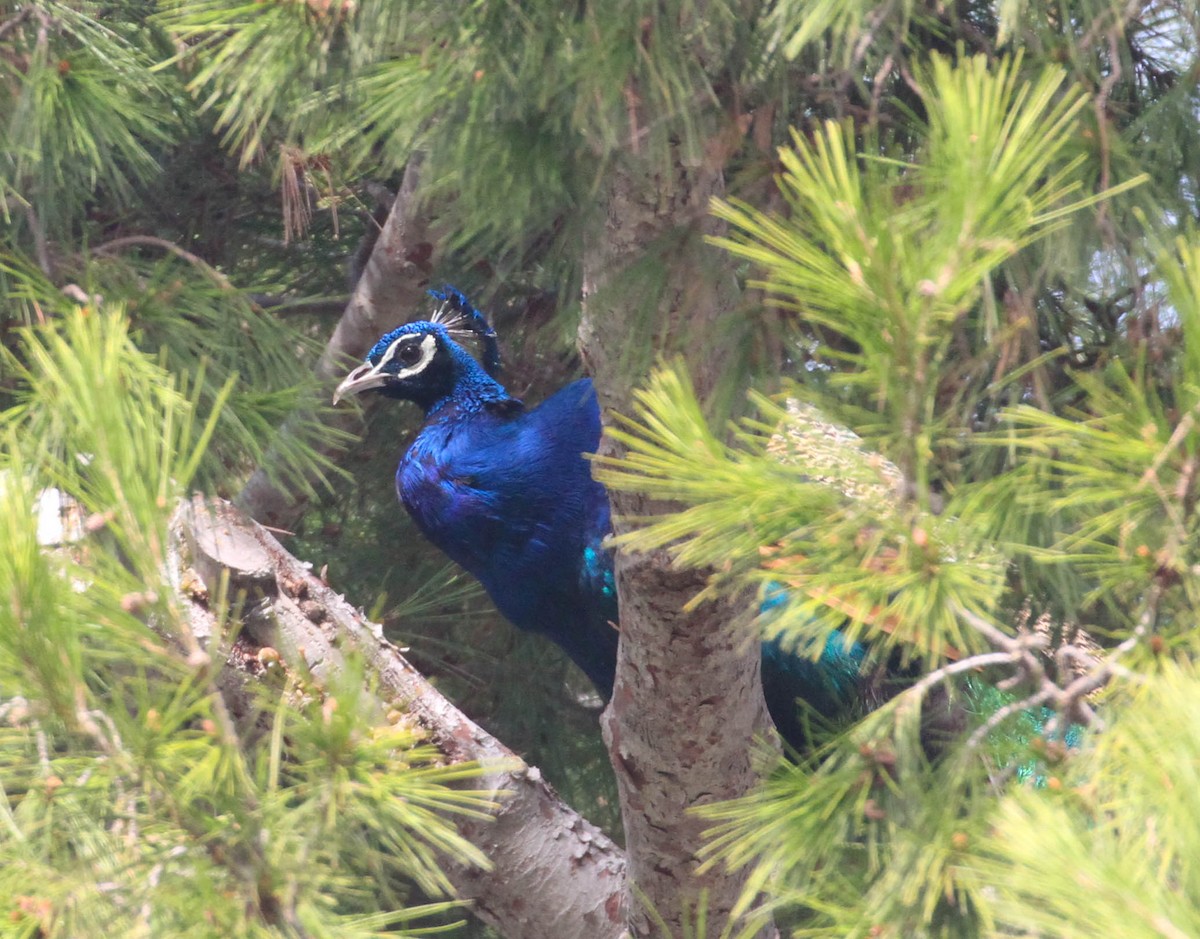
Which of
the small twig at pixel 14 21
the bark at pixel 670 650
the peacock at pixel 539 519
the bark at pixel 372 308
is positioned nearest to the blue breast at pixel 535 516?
the peacock at pixel 539 519

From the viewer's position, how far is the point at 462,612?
285cm

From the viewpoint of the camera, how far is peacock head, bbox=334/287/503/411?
8.35 ft

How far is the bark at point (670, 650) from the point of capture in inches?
46.8

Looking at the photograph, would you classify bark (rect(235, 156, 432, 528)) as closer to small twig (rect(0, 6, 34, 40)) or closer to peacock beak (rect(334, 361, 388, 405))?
peacock beak (rect(334, 361, 388, 405))

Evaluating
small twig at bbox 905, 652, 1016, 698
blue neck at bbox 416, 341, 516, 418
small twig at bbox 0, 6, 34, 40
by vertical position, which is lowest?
blue neck at bbox 416, 341, 516, 418

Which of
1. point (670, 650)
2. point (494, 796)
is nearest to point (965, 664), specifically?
point (670, 650)

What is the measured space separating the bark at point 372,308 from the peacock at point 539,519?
44mm

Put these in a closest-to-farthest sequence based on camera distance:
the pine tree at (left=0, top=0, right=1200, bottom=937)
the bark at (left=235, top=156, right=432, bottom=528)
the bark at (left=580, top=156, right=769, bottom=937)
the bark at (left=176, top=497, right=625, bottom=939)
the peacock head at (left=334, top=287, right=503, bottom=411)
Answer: the pine tree at (left=0, top=0, right=1200, bottom=937) < the bark at (left=580, top=156, right=769, bottom=937) < the bark at (left=176, top=497, right=625, bottom=939) < the bark at (left=235, top=156, right=432, bottom=528) < the peacock head at (left=334, top=287, right=503, bottom=411)

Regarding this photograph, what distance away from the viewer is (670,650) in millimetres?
1653

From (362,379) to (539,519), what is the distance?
15.8 inches

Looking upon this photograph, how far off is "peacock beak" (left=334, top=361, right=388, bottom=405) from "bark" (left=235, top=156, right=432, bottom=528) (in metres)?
0.02

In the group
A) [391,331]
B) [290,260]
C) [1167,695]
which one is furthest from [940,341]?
[290,260]

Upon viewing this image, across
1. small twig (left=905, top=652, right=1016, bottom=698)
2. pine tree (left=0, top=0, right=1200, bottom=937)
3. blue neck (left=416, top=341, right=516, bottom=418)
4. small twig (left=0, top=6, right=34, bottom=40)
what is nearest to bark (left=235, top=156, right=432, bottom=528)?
blue neck (left=416, top=341, right=516, bottom=418)

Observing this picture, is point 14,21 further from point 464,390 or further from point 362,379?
point 464,390
